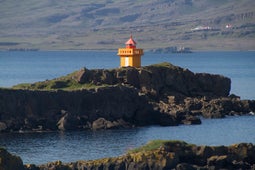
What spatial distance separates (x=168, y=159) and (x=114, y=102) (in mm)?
25894

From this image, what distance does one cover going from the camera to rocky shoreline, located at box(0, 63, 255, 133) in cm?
6812

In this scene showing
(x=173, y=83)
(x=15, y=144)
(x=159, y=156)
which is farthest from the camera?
(x=173, y=83)

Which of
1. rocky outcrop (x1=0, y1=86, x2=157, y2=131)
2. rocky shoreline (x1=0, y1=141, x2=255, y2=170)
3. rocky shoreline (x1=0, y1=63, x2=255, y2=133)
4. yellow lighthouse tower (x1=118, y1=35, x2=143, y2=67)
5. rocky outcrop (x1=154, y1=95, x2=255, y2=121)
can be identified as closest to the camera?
rocky shoreline (x1=0, y1=141, x2=255, y2=170)

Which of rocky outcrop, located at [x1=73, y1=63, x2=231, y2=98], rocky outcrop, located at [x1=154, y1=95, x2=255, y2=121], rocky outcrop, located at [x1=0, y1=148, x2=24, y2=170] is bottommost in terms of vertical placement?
rocky outcrop, located at [x1=154, y1=95, x2=255, y2=121]

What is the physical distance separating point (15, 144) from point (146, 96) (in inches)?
582

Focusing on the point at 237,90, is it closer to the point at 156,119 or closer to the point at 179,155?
the point at 156,119

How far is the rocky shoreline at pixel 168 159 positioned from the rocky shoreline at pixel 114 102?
21289mm

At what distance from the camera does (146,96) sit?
7375 cm

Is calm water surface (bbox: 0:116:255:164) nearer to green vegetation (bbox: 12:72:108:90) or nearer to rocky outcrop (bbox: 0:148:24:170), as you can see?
green vegetation (bbox: 12:72:108:90)

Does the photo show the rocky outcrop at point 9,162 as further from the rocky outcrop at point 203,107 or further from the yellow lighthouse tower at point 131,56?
the yellow lighthouse tower at point 131,56

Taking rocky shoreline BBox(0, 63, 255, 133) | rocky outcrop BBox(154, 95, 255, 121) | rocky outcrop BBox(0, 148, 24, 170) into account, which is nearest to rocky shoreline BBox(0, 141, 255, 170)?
rocky outcrop BBox(0, 148, 24, 170)

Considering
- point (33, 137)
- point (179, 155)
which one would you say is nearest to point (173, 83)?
point (33, 137)

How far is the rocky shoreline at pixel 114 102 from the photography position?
224 feet

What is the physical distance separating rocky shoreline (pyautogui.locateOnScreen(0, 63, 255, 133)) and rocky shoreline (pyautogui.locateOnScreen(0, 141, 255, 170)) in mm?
21289
